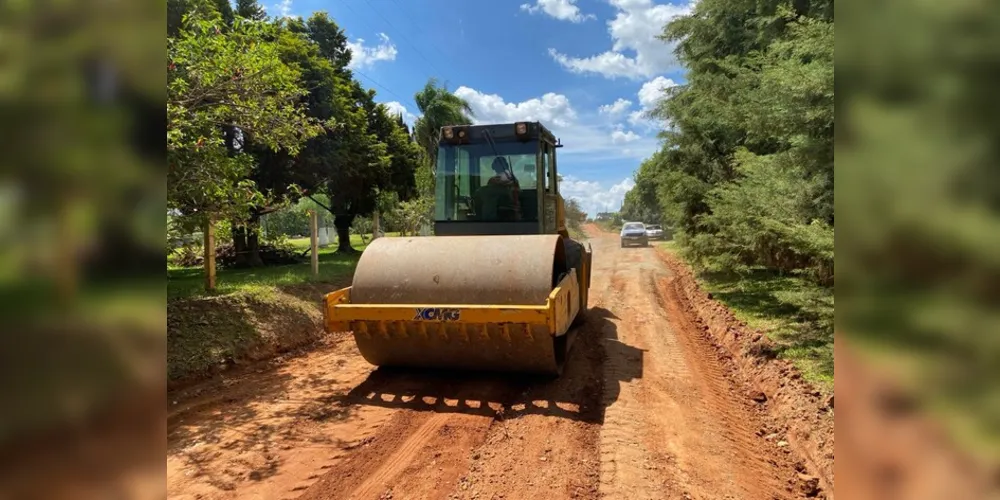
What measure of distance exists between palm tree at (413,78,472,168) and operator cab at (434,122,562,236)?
2317cm

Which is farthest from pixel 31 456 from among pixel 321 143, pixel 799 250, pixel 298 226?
pixel 298 226

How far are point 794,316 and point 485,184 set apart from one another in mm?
4961

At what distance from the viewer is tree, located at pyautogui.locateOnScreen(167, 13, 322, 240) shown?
5.72 meters

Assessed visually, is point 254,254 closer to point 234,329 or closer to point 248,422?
point 234,329

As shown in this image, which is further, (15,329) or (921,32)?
(921,32)

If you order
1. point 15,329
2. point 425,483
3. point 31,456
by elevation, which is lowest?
point 425,483

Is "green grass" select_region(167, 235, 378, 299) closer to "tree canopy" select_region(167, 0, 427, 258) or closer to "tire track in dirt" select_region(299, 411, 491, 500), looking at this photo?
"tree canopy" select_region(167, 0, 427, 258)

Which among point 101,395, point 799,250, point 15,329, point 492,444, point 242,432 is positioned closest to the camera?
point 15,329

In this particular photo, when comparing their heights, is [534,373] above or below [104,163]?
below

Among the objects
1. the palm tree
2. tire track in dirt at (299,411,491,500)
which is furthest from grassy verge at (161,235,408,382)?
the palm tree

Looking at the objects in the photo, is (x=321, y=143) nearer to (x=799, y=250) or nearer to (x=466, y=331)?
(x=466, y=331)

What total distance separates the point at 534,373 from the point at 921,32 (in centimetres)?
502

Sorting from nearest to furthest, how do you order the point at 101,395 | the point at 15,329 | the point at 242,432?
the point at 15,329, the point at 101,395, the point at 242,432

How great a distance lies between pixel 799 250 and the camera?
A: 221 inches
